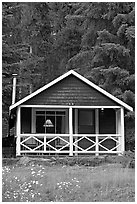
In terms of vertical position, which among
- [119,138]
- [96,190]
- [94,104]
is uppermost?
[94,104]

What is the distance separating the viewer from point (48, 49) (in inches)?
1220

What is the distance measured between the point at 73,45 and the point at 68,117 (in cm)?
1188

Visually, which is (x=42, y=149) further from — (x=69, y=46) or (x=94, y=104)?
(x=69, y=46)

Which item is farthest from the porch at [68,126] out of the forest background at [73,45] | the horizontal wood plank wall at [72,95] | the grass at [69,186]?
the grass at [69,186]

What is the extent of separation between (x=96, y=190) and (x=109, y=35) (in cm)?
1281

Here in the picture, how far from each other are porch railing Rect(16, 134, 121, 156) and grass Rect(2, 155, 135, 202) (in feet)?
11.5

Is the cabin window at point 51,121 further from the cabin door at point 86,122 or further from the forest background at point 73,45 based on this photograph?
the forest background at point 73,45

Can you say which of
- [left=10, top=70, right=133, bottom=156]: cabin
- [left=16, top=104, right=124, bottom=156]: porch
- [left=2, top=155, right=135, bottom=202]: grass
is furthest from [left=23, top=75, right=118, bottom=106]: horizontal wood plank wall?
[left=2, top=155, right=135, bottom=202]: grass

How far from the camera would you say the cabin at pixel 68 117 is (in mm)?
17094

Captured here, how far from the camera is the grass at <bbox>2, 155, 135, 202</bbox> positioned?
10516mm

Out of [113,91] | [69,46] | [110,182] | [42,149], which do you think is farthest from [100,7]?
[110,182]

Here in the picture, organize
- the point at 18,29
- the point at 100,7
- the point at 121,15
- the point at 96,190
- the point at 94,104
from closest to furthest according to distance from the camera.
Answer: the point at 96,190 < the point at 94,104 < the point at 121,15 < the point at 100,7 < the point at 18,29

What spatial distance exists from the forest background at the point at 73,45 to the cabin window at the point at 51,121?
316cm

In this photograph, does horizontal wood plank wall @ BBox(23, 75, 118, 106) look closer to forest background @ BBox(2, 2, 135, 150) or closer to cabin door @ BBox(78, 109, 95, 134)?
cabin door @ BBox(78, 109, 95, 134)
